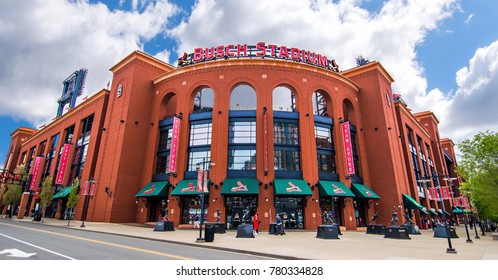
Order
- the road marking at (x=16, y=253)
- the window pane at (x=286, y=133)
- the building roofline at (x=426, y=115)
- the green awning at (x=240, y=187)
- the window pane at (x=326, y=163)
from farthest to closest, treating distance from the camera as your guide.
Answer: the building roofline at (x=426, y=115) < the window pane at (x=326, y=163) < the window pane at (x=286, y=133) < the green awning at (x=240, y=187) < the road marking at (x=16, y=253)

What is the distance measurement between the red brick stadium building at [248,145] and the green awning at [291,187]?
12 centimetres

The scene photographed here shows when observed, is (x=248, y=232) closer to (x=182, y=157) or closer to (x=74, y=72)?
(x=182, y=157)

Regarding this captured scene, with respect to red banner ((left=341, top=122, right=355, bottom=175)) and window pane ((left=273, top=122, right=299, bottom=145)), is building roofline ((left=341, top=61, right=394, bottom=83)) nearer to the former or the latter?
red banner ((left=341, top=122, right=355, bottom=175))

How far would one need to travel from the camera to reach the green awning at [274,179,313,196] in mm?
27672

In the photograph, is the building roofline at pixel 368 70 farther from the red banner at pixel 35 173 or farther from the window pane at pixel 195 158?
the red banner at pixel 35 173

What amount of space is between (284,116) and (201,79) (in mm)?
12109

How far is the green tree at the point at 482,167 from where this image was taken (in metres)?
23.8

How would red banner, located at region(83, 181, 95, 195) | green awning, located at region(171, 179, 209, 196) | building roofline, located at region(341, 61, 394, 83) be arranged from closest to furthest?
green awning, located at region(171, 179, 209, 196)
red banner, located at region(83, 181, 95, 195)
building roofline, located at region(341, 61, 394, 83)

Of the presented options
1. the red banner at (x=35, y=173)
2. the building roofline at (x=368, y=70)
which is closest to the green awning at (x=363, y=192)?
the building roofline at (x=368, y=70)

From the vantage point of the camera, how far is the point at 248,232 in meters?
19.8

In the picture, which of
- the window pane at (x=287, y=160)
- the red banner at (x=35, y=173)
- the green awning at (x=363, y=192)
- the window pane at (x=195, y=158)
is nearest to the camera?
the window pane at (x=287, y=160)

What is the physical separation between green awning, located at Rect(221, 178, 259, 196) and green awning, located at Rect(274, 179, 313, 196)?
2388mm

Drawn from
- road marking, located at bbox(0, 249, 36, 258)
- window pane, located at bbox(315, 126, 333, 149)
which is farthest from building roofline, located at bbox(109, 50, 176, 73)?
road marking, located at bbox(0, 249, 36, 258)
